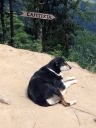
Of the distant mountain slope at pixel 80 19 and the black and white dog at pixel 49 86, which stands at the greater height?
the black and white dog at pixel 49 86

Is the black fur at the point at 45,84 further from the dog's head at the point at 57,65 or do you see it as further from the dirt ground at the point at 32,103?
the dirt ground at the point at 32,103

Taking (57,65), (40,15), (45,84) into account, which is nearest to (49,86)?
(45,84)

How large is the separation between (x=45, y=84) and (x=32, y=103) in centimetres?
44

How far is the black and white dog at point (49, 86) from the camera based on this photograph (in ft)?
26.3

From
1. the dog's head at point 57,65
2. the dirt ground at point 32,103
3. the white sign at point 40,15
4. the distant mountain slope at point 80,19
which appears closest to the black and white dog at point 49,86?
the dog's head at point 57,65

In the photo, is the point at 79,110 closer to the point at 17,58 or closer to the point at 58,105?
the point at 58,105

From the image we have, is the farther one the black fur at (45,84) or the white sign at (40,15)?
the white sign at (40,15)

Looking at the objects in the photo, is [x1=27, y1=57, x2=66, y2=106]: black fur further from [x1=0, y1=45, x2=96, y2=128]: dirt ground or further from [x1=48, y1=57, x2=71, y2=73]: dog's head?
[x1=0, y1=45, x2=96, y2=128]: dirt ground

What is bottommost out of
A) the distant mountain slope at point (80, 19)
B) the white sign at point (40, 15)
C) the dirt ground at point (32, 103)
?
the distant mountain slope at point (80, 19)

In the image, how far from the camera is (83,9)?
1942 cm

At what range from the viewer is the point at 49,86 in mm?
8211

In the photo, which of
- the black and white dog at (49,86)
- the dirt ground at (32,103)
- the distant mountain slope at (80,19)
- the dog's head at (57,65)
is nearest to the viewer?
the dirt ground at (32,103)

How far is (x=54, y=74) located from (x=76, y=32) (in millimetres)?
10897

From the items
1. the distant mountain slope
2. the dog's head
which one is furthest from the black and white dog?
the distant mountain slope
